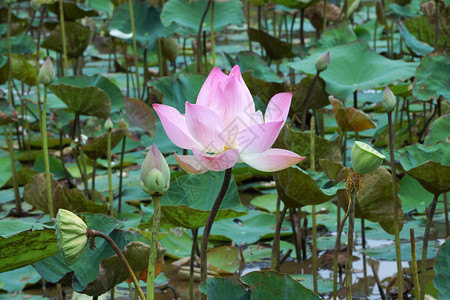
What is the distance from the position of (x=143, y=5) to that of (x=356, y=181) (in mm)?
2582

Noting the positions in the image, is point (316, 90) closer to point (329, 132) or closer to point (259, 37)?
point (259, 37)

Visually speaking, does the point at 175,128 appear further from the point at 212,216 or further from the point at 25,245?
the point at 25,245

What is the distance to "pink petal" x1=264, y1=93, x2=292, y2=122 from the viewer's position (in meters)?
0.83

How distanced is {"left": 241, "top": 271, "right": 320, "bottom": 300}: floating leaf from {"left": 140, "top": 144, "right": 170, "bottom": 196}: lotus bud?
0.28m

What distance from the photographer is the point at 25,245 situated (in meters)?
0.93

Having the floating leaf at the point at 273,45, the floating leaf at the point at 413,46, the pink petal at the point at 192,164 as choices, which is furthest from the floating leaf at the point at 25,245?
the floating leaf at the point at 413,46

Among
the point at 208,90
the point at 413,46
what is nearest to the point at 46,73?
the point at 208,90

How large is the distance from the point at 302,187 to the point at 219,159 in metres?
0.40

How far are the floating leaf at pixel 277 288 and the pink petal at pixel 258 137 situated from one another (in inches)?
10.9

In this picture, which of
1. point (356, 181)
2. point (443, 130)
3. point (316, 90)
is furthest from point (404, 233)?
point (356, 181)

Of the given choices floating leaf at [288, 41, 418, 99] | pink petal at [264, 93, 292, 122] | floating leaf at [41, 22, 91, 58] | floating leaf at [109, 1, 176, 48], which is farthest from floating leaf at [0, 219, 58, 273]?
floating leaf at [109, 1, 176, 48]

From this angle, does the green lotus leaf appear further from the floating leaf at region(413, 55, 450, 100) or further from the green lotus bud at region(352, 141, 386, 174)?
the floating leaf at region(413, 55, 450, 100)

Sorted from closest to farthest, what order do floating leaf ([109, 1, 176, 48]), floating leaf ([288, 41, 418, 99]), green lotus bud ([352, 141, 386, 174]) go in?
green lotus bud ([352, 141, 386, 174]), floating leaf ([288, 41, 418, 99]), floating leaf ([109, 1, 176, 48])

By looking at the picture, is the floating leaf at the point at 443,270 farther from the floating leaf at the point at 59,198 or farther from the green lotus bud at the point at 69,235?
the floating leaf at the point at 59,198
